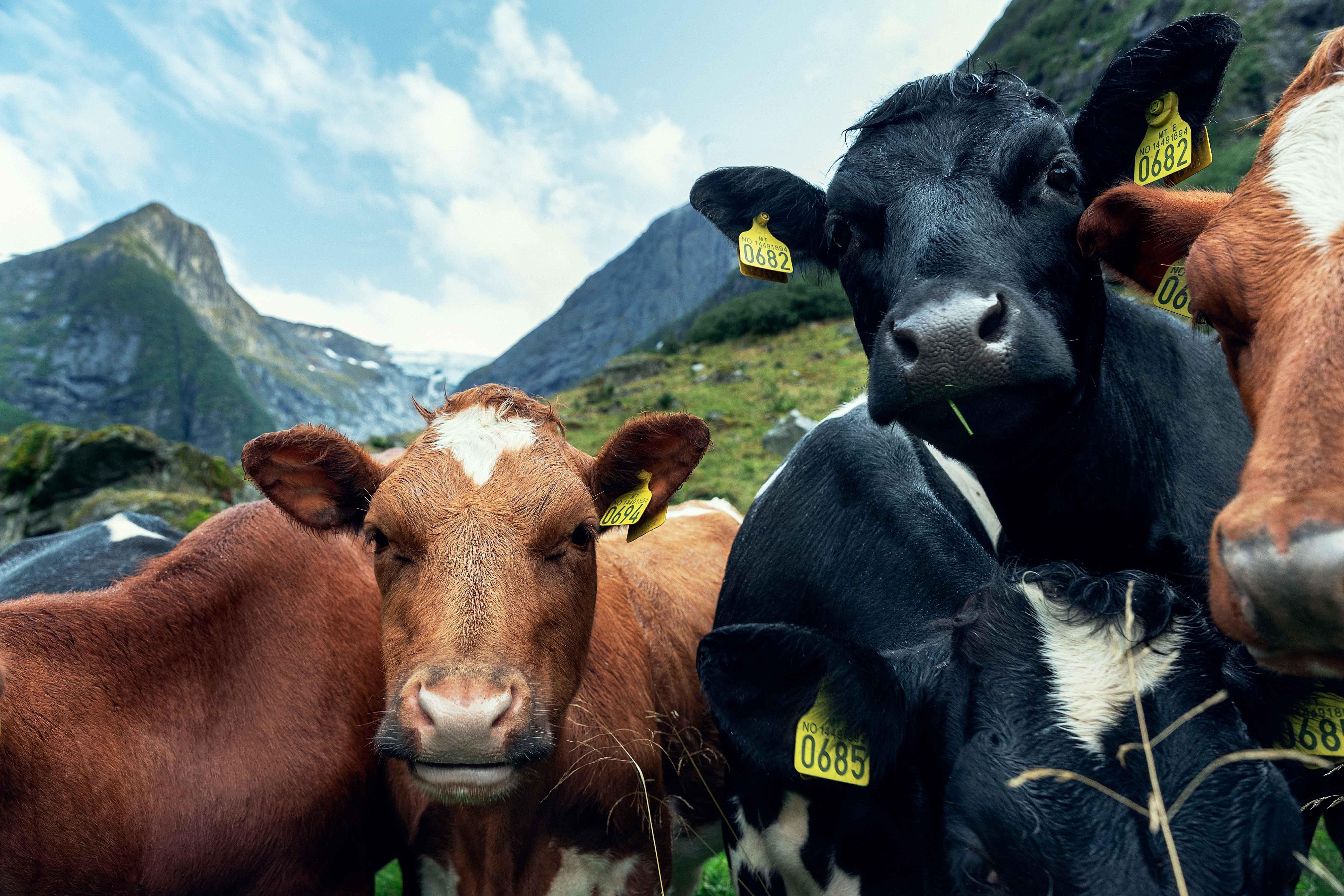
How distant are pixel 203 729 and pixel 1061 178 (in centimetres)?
376

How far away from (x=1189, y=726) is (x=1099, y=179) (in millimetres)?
2128

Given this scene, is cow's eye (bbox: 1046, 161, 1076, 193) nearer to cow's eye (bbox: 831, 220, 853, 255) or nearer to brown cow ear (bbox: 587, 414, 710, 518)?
cow's eye (bbox: 831, 220, 853, 255)

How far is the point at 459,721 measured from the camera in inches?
94.5

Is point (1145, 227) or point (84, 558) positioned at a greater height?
point (1145, 227)

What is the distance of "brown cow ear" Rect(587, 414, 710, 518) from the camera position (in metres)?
3.42

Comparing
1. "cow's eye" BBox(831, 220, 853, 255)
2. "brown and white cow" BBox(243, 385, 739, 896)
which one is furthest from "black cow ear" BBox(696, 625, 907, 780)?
"cow's eye" BBox(831, 220, 853, 255)

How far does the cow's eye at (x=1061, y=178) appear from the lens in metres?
3.08

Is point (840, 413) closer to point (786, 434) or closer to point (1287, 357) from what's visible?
Answer: point (1287, 357)

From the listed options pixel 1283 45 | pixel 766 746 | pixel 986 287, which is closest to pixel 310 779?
pixel 766 746

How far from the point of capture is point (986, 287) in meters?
2.62

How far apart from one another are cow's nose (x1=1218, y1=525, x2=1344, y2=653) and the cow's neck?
130 centimetres

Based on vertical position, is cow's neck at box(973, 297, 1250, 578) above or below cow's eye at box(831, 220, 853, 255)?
below

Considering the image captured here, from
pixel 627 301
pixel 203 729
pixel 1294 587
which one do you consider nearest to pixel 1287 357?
pixel 1294 587

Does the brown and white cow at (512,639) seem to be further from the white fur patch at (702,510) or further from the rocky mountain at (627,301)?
the rocky mountain at (627,301)
